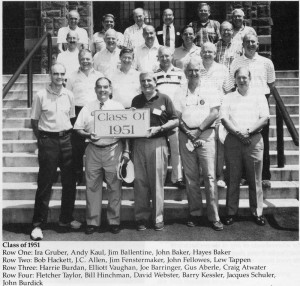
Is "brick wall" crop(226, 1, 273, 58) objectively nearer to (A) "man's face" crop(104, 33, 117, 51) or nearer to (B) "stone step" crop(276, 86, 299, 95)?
(B) "stone step" crop(276, 86, 299, 95)

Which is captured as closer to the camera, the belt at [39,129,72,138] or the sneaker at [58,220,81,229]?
the belt at [39,129,72,138]

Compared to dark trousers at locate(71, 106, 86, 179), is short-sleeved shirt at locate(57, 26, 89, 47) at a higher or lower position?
higher

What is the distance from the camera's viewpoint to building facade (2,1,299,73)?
7.54 m

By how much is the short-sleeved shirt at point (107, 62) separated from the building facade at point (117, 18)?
120 inches

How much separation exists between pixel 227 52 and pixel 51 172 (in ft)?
8.79

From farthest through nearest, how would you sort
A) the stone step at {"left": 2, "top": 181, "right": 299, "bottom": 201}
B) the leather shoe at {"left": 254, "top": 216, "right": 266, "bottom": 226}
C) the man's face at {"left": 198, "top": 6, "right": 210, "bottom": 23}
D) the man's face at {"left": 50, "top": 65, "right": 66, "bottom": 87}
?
1. the man's face at {"left": 198, "top": 6, "right": 210, "bottom": 23}
2. the stone step at {"left": 2, "top": 181, "right": 299, "bottom": 201}
3. the leather shoe at {"left": 254, "top": 216, "right": 266, "bottom": 226}
4. the man's face at {"left": 50, "top": 65, "right": 66, "bottom": 87}

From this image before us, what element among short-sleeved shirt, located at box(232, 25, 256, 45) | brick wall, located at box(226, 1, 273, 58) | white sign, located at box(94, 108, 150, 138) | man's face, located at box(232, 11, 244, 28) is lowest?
white sign, located at box(94, 108, 150, 138)

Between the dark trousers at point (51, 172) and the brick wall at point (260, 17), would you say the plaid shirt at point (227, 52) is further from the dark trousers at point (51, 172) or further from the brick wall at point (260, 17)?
the brick wall at point (260, 17)

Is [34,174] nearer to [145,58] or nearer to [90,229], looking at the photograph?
[90,229]

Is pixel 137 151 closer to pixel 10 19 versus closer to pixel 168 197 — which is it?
pixel 168 197

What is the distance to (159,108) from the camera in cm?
382

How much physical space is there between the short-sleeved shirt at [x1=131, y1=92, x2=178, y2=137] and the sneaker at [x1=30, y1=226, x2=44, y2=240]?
150cm
